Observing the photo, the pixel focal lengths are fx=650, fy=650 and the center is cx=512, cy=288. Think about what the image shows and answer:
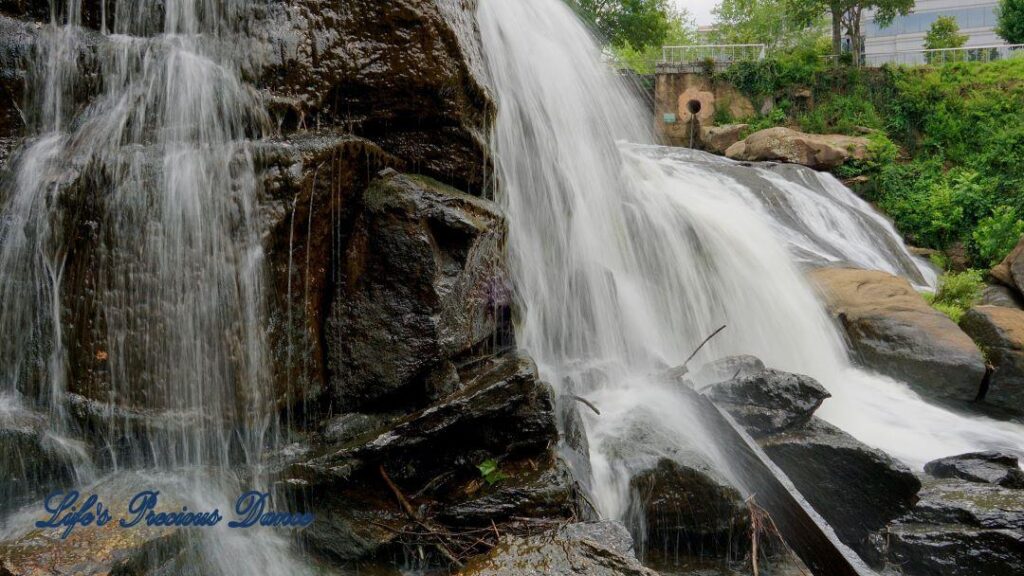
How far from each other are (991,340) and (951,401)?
127 cm

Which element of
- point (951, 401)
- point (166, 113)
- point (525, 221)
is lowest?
point (951, 401)

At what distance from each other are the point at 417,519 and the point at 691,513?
1.81 meters

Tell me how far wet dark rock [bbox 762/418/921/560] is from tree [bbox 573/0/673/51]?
3093 cm

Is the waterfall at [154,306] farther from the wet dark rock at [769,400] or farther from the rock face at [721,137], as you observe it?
the rock face at [721,137]

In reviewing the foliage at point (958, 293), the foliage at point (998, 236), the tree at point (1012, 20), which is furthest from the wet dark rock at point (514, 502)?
the tree at point (1012, 20)

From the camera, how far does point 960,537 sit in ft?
15.1

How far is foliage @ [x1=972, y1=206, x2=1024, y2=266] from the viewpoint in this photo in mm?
13820

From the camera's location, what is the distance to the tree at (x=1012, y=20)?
1190 inches

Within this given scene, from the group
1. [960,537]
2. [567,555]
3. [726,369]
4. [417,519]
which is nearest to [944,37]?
[726,369]

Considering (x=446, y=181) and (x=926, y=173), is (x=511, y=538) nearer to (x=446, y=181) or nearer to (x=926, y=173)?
(x=446, y=181)

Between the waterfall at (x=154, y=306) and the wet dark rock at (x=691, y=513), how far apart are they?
2.29m

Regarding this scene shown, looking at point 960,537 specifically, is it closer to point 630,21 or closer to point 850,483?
point 850,483

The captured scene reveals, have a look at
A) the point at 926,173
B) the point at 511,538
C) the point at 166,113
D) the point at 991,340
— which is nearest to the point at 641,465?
the point at 511,538

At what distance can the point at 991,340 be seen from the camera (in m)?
8.83
